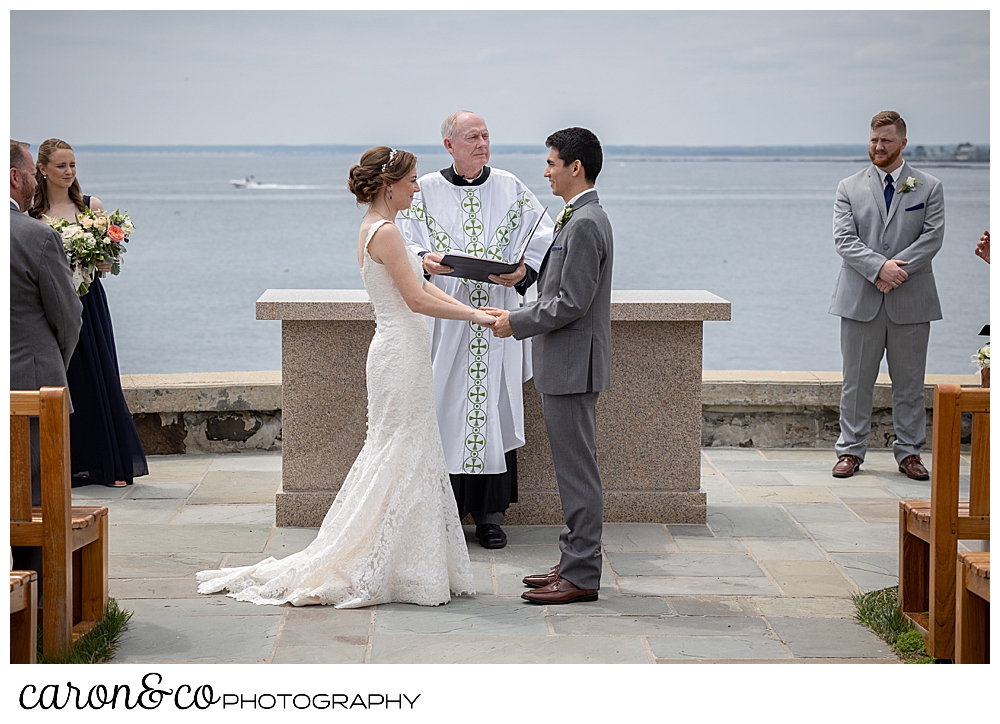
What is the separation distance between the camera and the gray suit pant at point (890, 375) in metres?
5.88

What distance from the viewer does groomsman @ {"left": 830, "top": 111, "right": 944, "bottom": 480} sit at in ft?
18.8

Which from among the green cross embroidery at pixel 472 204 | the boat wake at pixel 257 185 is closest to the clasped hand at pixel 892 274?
the green cross embroidery at pixel 472 204

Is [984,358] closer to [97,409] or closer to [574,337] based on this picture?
[574,337]

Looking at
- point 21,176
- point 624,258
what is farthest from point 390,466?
point 624,258

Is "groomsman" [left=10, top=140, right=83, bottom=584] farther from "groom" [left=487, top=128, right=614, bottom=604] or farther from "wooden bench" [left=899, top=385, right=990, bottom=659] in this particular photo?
"wooden bench" [left=899, top=385, right=990, bottom=659]

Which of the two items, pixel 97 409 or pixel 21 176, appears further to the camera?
pixel 97 409

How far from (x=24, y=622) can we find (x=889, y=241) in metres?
4.40

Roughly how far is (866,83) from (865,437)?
37927mm

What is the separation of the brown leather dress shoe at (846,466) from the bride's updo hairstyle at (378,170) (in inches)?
120

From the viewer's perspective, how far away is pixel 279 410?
6309 mm

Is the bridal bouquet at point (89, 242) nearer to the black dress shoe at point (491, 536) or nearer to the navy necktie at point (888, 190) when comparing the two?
the black dress shoe at point (491, 536)

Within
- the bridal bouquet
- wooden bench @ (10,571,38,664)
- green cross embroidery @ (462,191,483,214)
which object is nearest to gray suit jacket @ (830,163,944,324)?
green cross embroidery @ (462,191,483,214)

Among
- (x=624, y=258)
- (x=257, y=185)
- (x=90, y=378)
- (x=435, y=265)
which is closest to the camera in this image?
(x=435, y=265)
